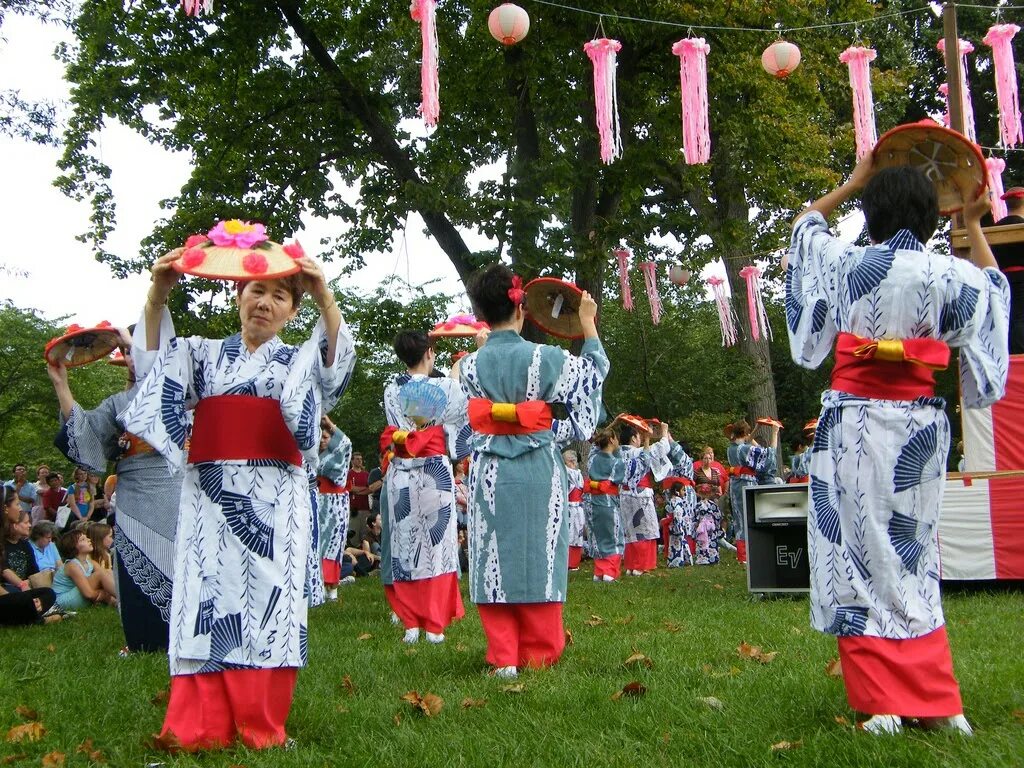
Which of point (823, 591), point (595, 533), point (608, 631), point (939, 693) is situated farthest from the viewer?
point (595, 533)

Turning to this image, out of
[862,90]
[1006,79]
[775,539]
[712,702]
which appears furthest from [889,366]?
[862,90]

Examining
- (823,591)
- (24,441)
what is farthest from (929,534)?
(24,441)

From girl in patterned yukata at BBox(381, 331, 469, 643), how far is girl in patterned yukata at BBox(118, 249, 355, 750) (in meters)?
3.25

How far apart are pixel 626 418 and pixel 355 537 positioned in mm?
4655

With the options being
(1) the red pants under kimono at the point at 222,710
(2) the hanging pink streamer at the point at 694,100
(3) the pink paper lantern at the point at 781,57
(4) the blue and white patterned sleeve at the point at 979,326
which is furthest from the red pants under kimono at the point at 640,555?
(1) the red pants under kimono at the point at 222,710

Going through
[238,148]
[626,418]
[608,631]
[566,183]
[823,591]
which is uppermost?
[238,148]

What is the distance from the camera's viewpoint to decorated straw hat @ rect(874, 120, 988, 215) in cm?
383

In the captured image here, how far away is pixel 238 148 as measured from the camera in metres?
16.4

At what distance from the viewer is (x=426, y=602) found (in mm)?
7176

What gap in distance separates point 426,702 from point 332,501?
19.0 ft

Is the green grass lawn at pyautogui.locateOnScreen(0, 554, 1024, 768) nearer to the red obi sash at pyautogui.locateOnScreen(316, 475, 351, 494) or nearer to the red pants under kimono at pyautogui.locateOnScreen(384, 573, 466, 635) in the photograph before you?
the red pants under kimono at pyautogui.locateOnScreen(384, 573, 466, 635)

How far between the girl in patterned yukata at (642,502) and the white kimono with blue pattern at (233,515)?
9.90m

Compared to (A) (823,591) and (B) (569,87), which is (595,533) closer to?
(B) (569,87)

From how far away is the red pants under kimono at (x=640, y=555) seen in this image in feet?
46.5
